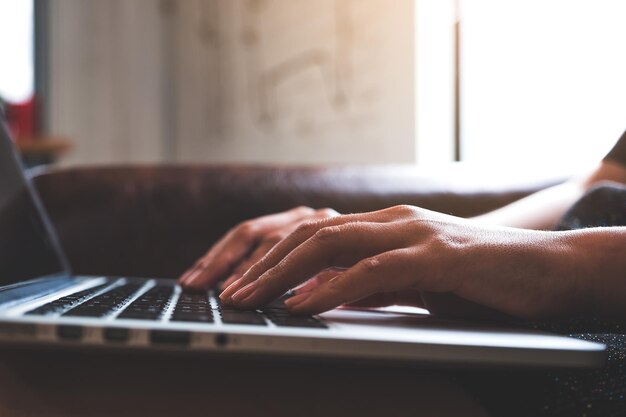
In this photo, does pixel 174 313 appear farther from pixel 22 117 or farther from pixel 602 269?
pixel 22 117

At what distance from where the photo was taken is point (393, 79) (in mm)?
2432

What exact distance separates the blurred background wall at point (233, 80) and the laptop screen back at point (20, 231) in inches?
68.3

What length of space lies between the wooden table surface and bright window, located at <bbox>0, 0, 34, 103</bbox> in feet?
8.04

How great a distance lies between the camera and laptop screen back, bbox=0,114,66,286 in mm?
700

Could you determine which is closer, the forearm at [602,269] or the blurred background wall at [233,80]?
the forearm at [602,269]

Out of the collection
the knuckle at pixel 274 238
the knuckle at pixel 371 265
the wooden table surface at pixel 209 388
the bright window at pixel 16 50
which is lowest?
the wooden table surface at pixel 209 388

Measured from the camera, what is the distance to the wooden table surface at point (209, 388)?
1.12 feet

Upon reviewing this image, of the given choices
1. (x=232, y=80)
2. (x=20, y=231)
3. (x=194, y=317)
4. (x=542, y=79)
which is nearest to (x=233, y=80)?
(x=232, y=80)

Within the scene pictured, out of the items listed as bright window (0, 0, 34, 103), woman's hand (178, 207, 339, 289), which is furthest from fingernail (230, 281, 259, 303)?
bright window (0, 0, 34, 103)

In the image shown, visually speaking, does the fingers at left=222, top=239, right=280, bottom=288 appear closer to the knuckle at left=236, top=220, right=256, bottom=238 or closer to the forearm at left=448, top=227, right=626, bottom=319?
the knuckle at left=236, top=220, right=256, bottom=238

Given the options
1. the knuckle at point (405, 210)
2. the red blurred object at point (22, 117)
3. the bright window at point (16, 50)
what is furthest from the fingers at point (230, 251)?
the bright window at point (16, 50)

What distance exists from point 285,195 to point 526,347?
72 cm

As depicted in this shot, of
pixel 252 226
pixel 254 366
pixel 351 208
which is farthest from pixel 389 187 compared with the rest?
pixel 254 366

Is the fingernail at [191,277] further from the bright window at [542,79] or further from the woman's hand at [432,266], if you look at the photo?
the bright window at [542,79]
